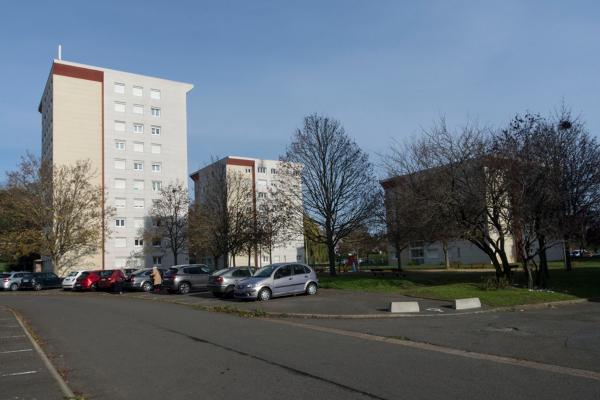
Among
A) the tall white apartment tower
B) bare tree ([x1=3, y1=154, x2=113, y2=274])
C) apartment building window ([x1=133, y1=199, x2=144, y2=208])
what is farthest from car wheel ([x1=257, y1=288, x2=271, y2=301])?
apartment building window ([x1=133, y1=199, x2=144, y2=208])

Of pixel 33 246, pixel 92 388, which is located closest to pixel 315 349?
pixel 92 388

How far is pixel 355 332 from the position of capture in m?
12.9

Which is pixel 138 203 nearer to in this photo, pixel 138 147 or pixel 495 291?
pixel 138 147

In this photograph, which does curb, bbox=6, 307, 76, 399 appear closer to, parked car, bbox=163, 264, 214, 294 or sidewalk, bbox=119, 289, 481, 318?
sidewalk, bbox=119, 289, 481, 318

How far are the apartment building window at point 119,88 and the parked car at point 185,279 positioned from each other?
4103 centimetres

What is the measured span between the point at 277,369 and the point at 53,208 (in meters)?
45.5

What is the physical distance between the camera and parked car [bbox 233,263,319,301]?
21375mm

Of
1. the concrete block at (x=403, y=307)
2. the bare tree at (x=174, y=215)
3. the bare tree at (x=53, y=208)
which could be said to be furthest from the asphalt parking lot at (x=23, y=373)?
the bare tree at (x=174, y=215)

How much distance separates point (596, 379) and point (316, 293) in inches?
644

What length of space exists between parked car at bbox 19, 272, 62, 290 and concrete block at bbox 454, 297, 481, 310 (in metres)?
34.7

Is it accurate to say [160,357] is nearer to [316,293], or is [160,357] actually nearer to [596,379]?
[596,379]

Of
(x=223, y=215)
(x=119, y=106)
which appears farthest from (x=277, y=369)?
(x=119, y=106)

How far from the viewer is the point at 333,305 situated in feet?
61.1

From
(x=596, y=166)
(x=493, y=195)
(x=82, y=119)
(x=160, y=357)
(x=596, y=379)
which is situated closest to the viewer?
(x=596, y=379)
